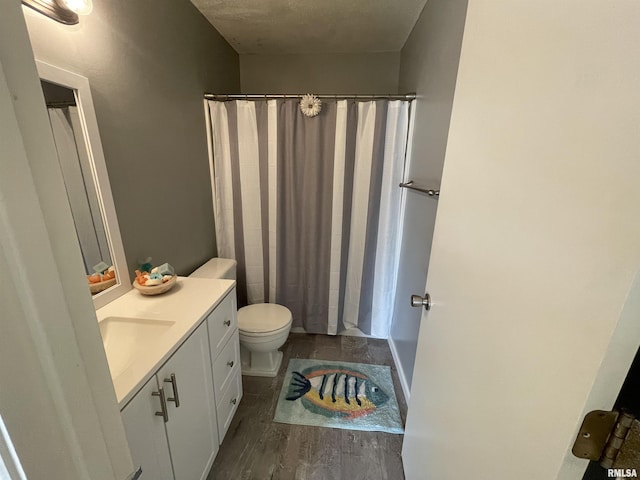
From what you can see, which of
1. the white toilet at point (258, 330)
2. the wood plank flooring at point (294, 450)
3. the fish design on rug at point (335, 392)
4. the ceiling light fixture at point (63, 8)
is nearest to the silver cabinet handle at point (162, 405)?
the wood plank flooring at point (294, 450)

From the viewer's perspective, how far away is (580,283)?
1.23 ft

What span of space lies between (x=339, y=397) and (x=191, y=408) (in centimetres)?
96

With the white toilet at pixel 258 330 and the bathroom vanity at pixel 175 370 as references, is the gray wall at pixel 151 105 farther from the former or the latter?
the bathroom vanity at pixel 175 370

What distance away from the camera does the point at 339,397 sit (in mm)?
1698

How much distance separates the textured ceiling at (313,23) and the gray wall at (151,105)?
0.19 metres

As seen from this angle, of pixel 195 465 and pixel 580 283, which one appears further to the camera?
pixel 195 465

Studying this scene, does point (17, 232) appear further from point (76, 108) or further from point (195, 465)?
point (195, 465)

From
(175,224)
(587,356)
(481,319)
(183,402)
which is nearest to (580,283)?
(587,356)

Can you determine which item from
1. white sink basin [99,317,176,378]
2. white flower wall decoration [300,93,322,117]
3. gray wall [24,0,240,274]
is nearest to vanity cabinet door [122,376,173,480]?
white sink basin [99,317,176,378]

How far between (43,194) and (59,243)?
6cm

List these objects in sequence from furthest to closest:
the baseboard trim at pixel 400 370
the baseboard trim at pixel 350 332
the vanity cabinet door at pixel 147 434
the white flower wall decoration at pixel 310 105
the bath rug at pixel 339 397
A: the baseboard trim at pixel 350 332
the white flower wall decoration at pixel 310 105
the baseboard trim at pixel 400 370
the bath rug at pixel 339 397
the vanity cabinet door at pixel 147 434

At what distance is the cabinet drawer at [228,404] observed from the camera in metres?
1.34

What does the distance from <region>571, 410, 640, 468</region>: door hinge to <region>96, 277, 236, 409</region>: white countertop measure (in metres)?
0.96

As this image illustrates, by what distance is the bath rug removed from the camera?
1549mm
